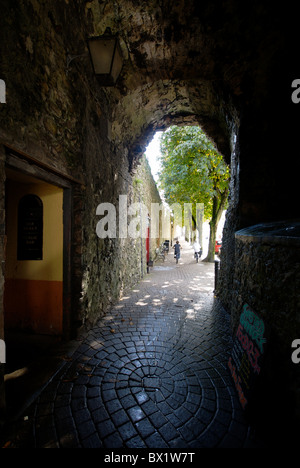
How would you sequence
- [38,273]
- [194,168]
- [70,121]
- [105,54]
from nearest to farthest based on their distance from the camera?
[105,54] < [70,121] < [38,273] < [194,168]

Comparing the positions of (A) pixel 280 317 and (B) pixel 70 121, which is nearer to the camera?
(A) pixel 280 317

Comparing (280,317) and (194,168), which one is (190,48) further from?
(194,168)

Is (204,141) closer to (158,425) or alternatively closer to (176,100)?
(176,100)

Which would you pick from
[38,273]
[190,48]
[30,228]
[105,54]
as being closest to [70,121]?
[105,54]

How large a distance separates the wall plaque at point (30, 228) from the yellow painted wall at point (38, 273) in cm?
7

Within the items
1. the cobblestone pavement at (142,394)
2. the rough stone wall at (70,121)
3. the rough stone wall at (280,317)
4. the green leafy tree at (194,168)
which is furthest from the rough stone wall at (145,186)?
the rough stone wall at (280,317)

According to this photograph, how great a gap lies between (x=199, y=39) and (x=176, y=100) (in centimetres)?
167

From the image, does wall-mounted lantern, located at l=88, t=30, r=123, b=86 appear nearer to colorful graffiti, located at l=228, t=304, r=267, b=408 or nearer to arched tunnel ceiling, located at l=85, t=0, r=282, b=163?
arched tunnel ceiling, located at l=85, t=0, r=282, b=163

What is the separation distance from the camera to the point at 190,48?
12.8 ft

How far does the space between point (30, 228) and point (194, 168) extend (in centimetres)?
784

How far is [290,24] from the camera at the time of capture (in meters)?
3.54

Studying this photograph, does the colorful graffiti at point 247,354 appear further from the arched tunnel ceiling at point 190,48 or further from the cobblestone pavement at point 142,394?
the arched tunnel ceiling at point 190,48

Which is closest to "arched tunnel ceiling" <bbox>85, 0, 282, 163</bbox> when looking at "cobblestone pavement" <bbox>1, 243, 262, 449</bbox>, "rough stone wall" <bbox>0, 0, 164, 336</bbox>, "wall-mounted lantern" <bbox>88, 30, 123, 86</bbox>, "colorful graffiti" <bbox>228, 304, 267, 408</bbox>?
"rough stone wall" <bbox>0, 0, 164, 336</bbox>

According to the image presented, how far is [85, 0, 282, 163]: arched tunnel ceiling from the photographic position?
337 cm
